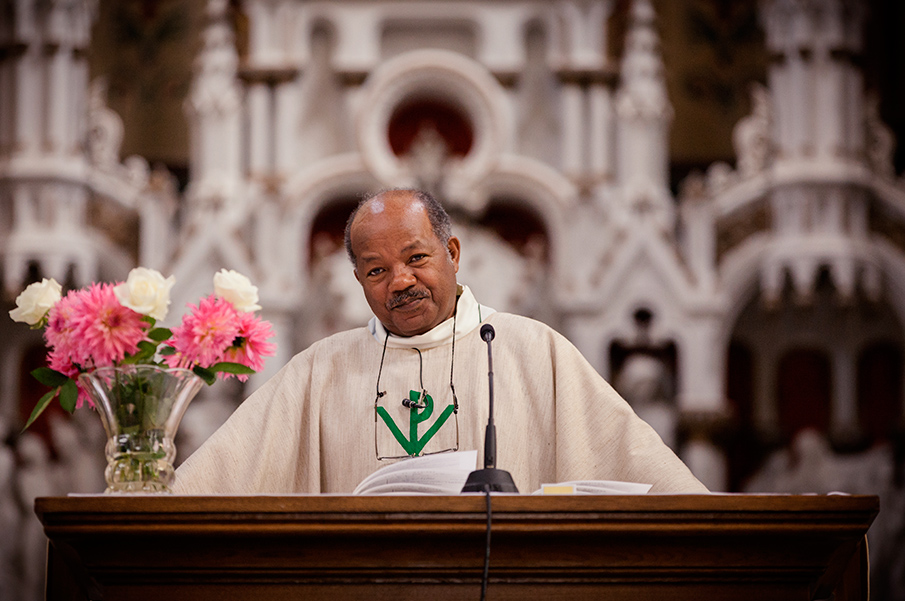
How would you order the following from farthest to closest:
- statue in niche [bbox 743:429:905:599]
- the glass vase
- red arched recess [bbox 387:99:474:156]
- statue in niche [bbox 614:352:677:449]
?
red arched recess [bbox 387:99:474:156] → statue in niche [bbox 614:352:677:449] → statue in niche [bbox 743:429:905:599] → the glass vase

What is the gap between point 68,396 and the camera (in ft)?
6.49

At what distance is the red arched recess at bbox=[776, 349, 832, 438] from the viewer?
694 centimetres

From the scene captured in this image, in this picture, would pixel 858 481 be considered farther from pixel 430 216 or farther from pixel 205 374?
pixel 205 374

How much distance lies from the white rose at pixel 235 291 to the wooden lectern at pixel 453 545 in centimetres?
53

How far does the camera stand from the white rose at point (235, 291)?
6.87 ft

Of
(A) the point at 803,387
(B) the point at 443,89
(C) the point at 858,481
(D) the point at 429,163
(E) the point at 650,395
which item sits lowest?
(C) the point at 858,481

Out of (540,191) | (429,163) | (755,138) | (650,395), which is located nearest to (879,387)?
(650,395)

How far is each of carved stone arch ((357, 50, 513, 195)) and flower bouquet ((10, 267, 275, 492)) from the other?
195 inches

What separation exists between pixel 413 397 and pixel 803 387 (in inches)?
202

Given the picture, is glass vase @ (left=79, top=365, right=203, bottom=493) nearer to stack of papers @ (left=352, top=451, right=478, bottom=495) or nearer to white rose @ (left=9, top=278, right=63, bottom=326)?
white rose @ (left=9, top=278, right=63, bottom=326)

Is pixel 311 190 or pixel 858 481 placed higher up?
pixel 311 190

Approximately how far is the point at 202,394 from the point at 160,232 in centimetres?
109

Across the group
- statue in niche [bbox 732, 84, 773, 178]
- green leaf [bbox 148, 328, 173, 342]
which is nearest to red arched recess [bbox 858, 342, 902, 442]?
statue in niche [bbox 732, 84, 773, 178]

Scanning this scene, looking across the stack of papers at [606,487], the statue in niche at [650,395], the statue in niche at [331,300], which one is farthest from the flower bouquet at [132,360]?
the statue in niche at [650,395]
